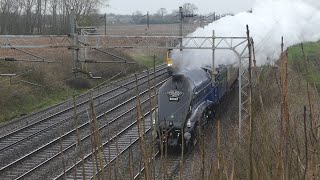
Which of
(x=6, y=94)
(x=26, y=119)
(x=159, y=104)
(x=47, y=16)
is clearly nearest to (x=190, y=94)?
(x=159, y=104)

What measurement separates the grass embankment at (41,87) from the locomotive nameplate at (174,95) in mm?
7834

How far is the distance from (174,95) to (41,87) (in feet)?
51.0

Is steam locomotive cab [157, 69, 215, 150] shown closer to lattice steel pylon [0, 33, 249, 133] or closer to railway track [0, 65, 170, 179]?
lattice steel pylon [0, 33, 249, 133]

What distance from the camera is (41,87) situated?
3312 centimetres

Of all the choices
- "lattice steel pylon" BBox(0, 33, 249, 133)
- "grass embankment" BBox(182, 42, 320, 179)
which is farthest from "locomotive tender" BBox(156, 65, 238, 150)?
"lattice steel pylon" BBox(0, 33, 249, 133)

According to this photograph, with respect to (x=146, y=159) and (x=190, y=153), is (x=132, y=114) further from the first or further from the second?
(x=146, y=159)

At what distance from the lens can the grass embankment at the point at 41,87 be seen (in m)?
30.3

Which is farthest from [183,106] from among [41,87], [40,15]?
[40,15]

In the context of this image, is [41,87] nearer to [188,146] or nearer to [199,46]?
[199,46]

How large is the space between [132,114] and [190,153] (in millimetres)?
7884

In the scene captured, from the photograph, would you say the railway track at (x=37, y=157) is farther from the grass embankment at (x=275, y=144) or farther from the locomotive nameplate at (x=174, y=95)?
the grass embankment at (x=275, y=144)

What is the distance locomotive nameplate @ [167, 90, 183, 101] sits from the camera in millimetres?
20156

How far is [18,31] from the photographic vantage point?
60281 mm

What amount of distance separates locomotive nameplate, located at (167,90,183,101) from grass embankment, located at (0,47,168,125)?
7.83 meters
